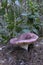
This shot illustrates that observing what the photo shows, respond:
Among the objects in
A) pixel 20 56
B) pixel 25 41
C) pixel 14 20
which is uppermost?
pixel 14 20

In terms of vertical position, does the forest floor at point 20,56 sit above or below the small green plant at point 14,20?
below

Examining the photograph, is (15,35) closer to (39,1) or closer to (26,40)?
(26,40)

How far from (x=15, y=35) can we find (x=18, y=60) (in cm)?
49

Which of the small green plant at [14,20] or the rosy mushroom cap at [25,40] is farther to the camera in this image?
the small green plant at [14,20]

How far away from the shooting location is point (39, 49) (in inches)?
92.5

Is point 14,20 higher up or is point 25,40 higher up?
point 14,20

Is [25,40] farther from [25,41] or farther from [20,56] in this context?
[20,56]

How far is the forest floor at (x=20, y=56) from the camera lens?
2092 mm

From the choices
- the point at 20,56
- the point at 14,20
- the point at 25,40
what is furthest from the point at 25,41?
the point at 14,20

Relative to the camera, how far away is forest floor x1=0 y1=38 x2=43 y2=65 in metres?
2.09

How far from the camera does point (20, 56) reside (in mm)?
2156

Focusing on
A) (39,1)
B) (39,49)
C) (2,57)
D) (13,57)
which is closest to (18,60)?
(13,57)

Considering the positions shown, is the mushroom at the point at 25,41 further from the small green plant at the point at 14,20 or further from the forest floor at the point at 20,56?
the small green plant at the point at 14,20

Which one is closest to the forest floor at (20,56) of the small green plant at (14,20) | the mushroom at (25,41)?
the mushroom at (25,41)
